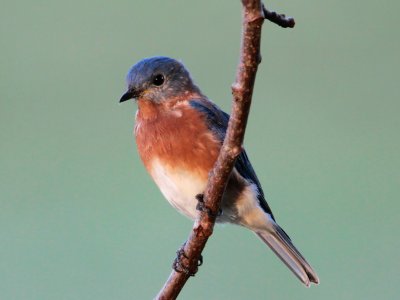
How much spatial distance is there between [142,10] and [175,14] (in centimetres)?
27

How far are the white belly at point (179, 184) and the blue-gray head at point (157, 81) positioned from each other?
0.23 metres

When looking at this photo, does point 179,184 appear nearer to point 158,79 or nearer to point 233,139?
point 158,79

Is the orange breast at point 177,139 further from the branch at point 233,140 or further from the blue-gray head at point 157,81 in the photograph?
the branch at point 233,140

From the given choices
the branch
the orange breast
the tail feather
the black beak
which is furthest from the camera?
the tail feather

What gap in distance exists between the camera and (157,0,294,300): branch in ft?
4.34

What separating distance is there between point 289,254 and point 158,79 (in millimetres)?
744

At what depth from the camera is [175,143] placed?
91.3 inches

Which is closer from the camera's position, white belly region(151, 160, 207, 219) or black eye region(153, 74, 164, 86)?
white belly region(151, 160, 207, 219)

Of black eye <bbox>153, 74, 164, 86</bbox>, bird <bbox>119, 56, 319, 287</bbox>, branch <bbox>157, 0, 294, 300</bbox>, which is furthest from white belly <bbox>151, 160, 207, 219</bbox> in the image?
branch <bbox>157, 0, 294, 300</bbox>

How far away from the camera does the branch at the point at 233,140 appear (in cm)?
132

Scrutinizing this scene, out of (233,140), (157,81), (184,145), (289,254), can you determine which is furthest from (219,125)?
(233,140)

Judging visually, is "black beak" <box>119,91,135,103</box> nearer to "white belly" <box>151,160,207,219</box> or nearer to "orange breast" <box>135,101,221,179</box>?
"orange breast" <box>135,101,221,179</box>

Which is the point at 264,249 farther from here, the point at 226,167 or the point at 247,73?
the point at 247,73

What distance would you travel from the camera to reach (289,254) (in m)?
2.64
